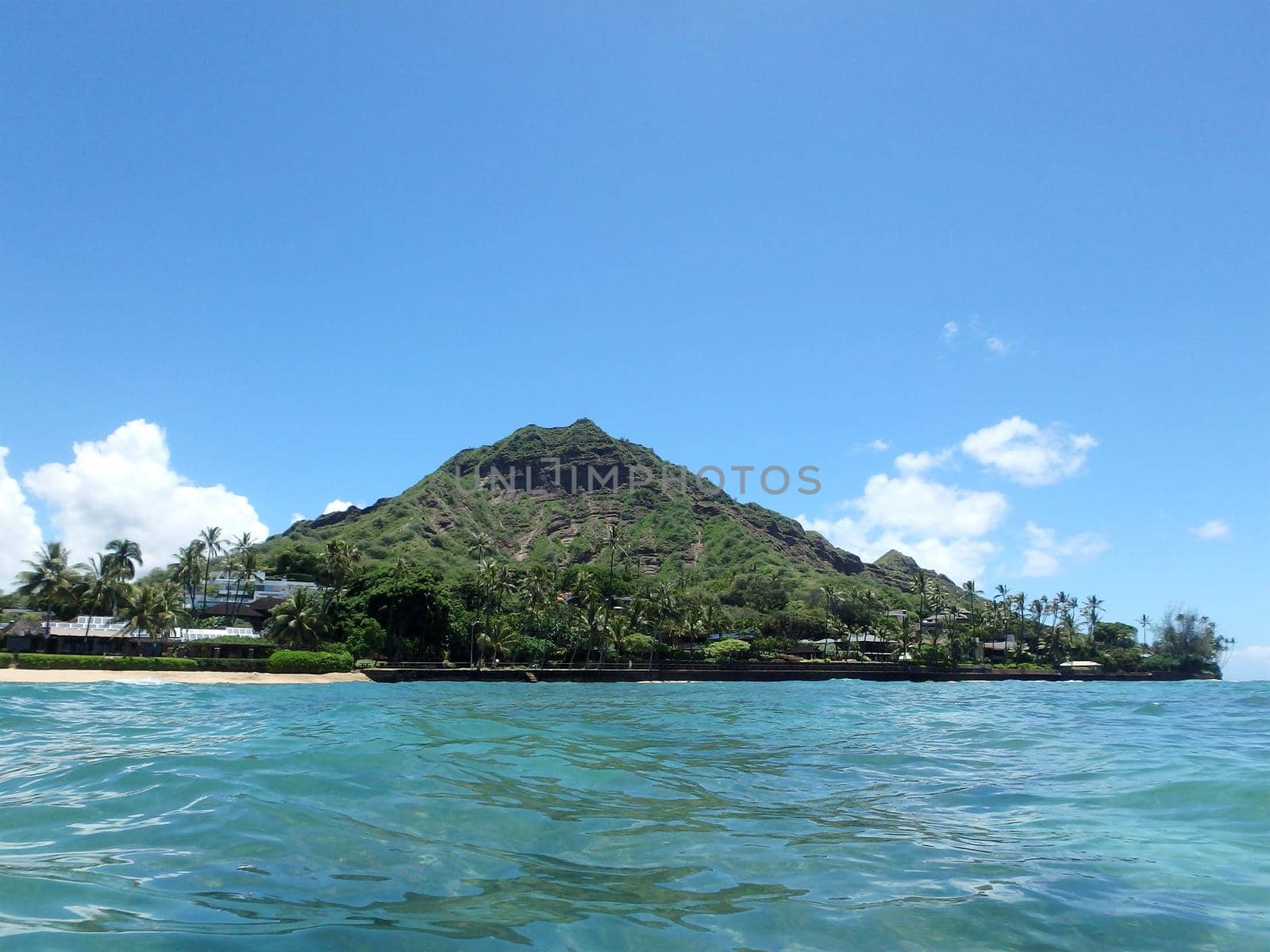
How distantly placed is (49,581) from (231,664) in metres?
19.3

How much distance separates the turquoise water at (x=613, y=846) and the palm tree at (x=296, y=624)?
53.7m

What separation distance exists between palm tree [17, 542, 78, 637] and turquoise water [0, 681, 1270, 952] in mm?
58573

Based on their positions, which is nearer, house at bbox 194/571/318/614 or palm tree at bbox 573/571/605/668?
palm tree at bbox 573/571/605/668

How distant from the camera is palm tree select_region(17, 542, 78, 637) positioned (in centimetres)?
6347

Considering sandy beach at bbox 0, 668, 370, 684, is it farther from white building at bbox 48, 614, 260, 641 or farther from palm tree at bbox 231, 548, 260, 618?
palm tree at bbox 231, 548, 260, 618

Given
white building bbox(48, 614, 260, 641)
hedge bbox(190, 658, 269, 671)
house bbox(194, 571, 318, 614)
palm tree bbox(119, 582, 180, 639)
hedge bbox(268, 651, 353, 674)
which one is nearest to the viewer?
hedge bbox(190, 658, 269, 671)

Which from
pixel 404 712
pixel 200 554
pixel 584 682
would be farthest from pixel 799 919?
pixel 200 554

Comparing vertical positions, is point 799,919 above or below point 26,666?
above

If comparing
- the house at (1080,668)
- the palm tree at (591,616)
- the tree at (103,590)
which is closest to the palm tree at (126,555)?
the tree at (103,590)

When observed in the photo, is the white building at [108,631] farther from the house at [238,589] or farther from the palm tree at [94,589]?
the house at [238,589]

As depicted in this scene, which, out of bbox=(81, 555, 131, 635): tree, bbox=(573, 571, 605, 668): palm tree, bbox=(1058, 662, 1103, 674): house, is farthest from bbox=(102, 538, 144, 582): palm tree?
bbox=(1058, 662, 1103, 674): house

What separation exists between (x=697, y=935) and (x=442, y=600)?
73.6m

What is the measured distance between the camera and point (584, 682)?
71562mm

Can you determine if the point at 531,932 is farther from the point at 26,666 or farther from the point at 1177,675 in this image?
the point at 1177,675
